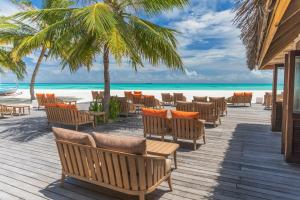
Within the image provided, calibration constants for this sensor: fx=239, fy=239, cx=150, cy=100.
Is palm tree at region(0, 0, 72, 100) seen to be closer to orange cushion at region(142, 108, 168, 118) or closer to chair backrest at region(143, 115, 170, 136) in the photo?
orange cushion at region(142, 108, 168, 118)

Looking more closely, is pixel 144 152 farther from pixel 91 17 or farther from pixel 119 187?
pixel 91 17

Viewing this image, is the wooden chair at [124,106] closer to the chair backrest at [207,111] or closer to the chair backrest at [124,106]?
the chair backrest at [124,106]

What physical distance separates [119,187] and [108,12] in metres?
6.14

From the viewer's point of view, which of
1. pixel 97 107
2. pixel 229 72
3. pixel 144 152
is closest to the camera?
pixel 144 152

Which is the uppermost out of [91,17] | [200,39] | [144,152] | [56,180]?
[200,39]

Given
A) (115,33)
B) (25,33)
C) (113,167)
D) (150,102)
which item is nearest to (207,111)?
(115,33)

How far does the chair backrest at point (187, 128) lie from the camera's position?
5793mm

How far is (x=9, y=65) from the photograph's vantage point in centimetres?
1580

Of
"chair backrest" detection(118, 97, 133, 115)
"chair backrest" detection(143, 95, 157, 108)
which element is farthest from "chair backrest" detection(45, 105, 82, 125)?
"chair backrest" detection(143, 95, 157, 108)

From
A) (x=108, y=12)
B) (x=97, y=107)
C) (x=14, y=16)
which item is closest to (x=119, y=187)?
(x=108, y=12)

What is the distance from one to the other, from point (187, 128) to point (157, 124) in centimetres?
83

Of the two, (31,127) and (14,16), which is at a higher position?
(14,16)

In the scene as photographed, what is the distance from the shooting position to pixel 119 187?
3.28 meters

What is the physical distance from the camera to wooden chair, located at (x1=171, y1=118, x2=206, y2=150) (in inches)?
228
